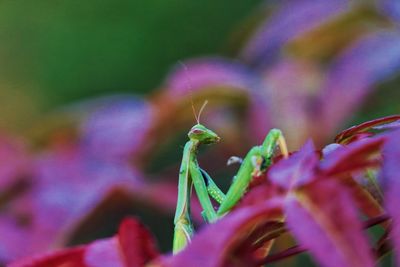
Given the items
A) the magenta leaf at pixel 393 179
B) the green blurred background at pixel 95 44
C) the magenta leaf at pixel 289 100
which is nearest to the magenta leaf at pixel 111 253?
the magenta leaf at pixel 393 179

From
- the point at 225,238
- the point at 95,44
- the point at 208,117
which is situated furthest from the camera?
the point at 95,44

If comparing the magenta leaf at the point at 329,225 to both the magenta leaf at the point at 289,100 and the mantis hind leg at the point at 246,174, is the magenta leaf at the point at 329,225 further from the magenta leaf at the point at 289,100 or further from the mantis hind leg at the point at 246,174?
the magenta leaf at the point at 289,100

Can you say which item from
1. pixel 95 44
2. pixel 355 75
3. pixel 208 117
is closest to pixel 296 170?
pixel 355 75

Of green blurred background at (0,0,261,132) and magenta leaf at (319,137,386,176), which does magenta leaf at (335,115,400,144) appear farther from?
green blurred background at (0,0,261,132)

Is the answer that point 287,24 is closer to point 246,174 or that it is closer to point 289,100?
point 289,100

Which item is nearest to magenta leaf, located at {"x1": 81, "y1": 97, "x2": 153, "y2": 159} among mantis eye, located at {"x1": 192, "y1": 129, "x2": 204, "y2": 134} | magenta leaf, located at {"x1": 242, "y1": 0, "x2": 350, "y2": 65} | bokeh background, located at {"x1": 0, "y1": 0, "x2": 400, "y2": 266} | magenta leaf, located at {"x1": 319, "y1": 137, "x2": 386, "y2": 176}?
bokeh background, located at {"x1": 0, "y1": 0, "x2": 400, "y2": 266}

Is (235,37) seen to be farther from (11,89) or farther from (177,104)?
(11,89)

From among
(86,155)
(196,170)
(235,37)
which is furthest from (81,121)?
(196,170)
